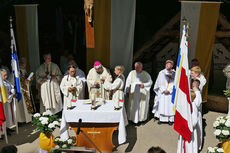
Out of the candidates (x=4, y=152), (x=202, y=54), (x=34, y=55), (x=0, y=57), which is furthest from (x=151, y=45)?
(x=4, y=152)

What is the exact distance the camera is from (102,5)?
7.42 metres

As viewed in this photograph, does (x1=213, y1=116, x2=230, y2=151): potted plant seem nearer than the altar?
Yes

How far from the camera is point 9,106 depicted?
6.79 meters

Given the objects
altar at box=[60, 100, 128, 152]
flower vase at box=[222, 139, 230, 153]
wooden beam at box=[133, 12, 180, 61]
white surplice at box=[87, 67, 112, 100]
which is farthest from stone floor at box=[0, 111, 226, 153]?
wooden beam at box=[133, 12, 180, 61]

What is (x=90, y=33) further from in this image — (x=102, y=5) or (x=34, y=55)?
(x=34, y=55)

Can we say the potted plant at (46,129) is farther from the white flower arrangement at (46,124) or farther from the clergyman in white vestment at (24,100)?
the clergyman in white vestment at (24,100)

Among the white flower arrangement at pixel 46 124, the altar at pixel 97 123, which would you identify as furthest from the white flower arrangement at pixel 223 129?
the white flower arrangement at pixel 46 124

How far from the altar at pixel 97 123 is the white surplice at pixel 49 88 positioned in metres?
1.75

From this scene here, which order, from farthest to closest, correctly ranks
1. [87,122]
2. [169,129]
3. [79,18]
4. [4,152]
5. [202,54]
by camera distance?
[79,18] < [202,54] < [169,129] < [87,122] < [4,152]

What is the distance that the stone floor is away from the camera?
6.33 metres

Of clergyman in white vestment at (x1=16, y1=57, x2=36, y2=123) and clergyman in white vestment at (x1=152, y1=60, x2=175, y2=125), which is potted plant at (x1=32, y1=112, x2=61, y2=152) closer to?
clergyman in white vestment at (x1=16, y1=57, x2=36, y2=123)

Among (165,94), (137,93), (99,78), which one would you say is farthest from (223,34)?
(99,78)

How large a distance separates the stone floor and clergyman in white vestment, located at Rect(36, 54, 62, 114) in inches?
32.2

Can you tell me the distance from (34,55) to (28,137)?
2.98 m
